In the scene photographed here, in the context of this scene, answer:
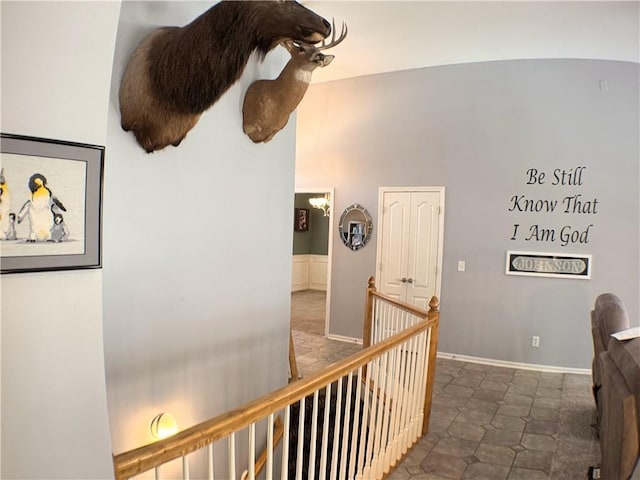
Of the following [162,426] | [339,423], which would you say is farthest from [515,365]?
[162,426]

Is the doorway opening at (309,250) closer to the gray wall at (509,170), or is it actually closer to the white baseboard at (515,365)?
the gray wall at (509,170)

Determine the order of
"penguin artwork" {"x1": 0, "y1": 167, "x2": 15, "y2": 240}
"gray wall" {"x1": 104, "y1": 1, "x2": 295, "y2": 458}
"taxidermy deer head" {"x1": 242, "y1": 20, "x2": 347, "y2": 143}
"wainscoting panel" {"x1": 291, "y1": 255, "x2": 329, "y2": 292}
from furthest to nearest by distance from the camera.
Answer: "wainscoting panel" {"x1": 291, "y1": 255, "x2": 329, "y2": 292}, "taxidermy deer head" {"x1": 242, "y1": 20, "x2": 347, "y2": 143}, "gray wall" {"x1": 104, "y1": 1, "x2": 295, "y2": 458}, "penguin artwork" {"x1": 0, "y1": 167, "x2": 15, "y2": 240}

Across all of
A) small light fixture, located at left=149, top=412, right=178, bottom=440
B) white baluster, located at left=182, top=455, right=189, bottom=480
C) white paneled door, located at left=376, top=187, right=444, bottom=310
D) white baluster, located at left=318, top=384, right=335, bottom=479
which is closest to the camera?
white baluster, located at left=182, top=455, right=189, bottom=480

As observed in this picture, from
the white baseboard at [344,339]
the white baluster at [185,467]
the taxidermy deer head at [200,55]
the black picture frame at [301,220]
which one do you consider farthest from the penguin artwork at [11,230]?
the black picture frame at [301,220]

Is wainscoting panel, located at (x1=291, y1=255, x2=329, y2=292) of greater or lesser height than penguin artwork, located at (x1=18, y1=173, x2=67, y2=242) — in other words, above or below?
below

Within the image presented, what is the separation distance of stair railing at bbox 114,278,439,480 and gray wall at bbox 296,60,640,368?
1.75m

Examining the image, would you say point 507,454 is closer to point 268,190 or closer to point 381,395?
point 381,395

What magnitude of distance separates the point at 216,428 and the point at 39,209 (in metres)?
0.87

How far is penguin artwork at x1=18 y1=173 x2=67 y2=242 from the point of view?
1052 mm

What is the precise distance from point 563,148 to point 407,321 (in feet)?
9.52

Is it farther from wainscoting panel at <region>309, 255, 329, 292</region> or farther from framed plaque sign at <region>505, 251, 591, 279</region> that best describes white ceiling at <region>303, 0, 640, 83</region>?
wainscoting panel at <region>309, 255, 329, 292</region>

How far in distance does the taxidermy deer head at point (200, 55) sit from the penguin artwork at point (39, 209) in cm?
120

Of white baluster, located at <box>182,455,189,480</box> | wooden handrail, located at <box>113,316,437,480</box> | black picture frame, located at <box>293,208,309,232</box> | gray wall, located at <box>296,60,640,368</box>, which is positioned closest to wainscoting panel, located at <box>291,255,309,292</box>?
black picture frame, located at <box>293,208,309,232</box>

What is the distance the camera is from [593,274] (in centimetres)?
484
